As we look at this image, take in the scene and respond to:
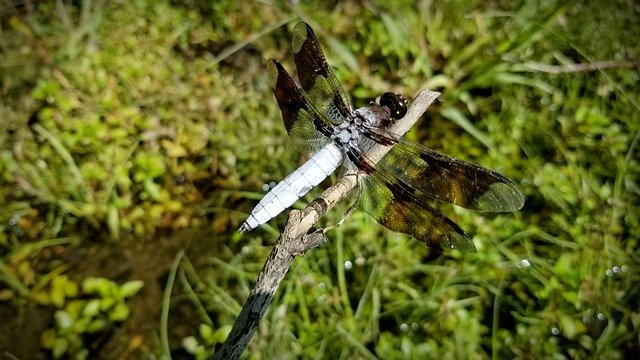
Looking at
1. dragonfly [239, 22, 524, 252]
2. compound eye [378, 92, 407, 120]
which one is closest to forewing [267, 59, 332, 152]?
dragonfly [239, 22, 524, 252]

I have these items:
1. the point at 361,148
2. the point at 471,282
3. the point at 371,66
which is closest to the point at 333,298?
the point at 471,282

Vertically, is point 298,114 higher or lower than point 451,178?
higher

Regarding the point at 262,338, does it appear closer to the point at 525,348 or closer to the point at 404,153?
the point at 404,153

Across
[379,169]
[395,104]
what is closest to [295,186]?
[379,169]

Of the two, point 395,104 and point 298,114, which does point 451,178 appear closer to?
point 395,104

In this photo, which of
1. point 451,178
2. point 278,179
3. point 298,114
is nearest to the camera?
point 451,178

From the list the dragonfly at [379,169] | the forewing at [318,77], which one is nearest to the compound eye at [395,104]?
the dragonfly at [379,169]

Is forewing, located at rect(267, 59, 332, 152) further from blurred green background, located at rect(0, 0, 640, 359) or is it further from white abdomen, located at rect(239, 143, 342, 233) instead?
blurred green background, located at rect(0, 0, 640, 359)
